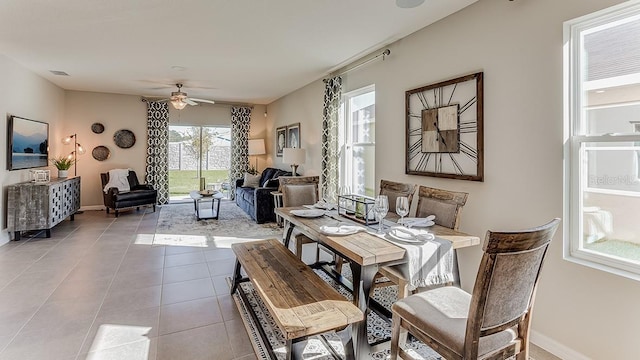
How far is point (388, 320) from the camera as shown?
2.31 meters

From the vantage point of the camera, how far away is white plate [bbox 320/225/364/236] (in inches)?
86.7

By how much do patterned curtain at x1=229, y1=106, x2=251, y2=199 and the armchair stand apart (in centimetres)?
204

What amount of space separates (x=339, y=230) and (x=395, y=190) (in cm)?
→ 111

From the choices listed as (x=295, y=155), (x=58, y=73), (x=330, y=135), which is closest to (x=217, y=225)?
(x=295, y=155)

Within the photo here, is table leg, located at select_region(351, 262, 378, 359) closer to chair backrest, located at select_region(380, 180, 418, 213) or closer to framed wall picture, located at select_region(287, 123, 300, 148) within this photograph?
chair backrest, located at select_region(380, 180, 418, 213)

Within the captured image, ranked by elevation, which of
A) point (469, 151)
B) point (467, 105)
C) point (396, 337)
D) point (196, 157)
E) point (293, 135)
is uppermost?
point (293, 135)

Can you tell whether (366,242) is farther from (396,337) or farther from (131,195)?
(131,195)

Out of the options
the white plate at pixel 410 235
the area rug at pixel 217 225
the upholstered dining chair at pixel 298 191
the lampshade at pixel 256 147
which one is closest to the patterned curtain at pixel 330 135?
the area rug at pixel 217 225

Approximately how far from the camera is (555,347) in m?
2.19

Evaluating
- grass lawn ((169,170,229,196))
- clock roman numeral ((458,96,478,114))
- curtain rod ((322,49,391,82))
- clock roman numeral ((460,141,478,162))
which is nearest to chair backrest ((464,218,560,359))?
clock roman numeral ((460,141,478,162))

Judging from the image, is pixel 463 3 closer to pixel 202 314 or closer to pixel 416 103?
pixel 416 103

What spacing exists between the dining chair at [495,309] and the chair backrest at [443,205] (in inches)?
35.1

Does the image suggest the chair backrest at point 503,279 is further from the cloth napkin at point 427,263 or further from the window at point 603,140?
the window at point 603,140

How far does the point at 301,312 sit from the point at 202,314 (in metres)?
1.30
